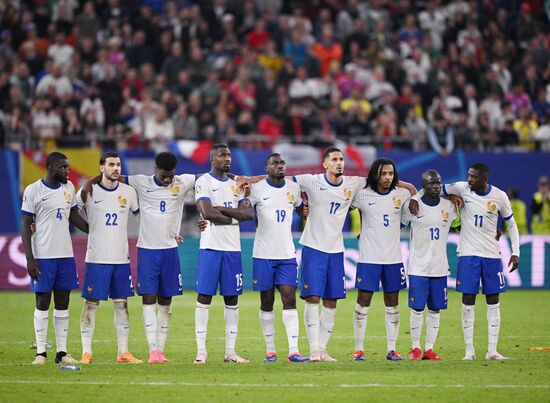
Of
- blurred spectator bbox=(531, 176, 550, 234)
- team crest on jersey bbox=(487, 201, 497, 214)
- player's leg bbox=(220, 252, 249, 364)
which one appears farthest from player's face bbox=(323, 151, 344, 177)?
blurred spectator bbox=(531, 176, 550, 234)

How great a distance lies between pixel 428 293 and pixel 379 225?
1114mm

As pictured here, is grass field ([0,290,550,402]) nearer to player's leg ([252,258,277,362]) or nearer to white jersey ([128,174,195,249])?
player's leg ([252,258,277,362])

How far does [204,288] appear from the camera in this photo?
14289mm

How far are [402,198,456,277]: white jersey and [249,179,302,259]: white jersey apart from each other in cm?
166

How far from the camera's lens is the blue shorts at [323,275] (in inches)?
565

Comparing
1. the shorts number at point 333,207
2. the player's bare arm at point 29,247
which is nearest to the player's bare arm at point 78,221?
the player's bare arm at point 29,247

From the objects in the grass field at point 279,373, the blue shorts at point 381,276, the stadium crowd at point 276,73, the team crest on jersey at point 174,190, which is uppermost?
the stadium crowd at point 276,73

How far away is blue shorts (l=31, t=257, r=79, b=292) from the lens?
14.3 m

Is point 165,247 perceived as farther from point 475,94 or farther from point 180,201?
point 475,94

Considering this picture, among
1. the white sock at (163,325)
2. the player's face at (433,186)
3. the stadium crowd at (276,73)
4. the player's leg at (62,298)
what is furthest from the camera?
the stadium crowd at (276,73)

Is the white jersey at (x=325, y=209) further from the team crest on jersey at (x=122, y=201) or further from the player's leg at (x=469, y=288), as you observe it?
the team crest on jersey at (x=122, y=201)

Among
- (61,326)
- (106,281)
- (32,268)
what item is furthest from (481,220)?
(32,268)

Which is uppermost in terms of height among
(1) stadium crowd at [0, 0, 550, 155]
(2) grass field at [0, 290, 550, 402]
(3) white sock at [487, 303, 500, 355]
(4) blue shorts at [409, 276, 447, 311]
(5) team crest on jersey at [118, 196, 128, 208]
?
(1) stadium crowd at [0, 0, 550, 155]

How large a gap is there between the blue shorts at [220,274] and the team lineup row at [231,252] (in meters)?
0.01
